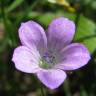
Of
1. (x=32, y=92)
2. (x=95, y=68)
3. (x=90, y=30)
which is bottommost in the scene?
(x=32, y=92)

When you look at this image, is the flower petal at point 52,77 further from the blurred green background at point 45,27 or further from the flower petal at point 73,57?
the blurred green background at point 45,27

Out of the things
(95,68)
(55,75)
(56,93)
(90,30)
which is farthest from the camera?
(56,93)

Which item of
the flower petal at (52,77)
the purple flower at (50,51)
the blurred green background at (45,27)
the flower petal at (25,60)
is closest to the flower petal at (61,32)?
the purple flower at (50,51)

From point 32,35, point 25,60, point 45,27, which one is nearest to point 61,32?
point 32,35

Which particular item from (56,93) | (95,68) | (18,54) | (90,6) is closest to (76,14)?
(90,6)

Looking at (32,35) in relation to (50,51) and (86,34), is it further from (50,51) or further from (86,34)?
(86,34)

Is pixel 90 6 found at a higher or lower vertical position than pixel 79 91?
higher

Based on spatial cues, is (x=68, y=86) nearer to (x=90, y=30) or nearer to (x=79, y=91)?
(x=79, y=91)
